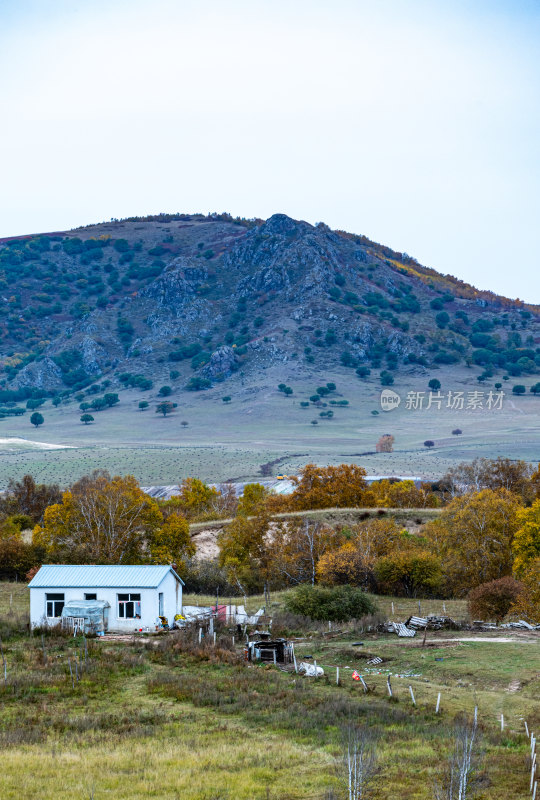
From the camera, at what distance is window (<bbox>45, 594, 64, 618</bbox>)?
3831cm

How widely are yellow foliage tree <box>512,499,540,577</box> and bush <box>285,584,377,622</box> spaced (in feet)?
27.5

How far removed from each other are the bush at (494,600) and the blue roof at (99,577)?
15.2 metres

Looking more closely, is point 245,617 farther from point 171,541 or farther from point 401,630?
point 171,541

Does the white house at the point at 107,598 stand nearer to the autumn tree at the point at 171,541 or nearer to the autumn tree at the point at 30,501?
the autumn tree at the point at 171,541

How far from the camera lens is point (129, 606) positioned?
38000 mm

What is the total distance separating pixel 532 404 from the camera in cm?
19400

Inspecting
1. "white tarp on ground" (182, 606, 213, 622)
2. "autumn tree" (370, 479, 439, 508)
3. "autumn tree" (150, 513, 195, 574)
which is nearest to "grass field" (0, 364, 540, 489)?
"autumn tree" (370, 479, 439, 508)

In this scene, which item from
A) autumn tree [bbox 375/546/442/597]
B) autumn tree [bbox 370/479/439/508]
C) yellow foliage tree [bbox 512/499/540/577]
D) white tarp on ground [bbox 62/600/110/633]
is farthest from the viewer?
autumn tree [bbox 370/479/439/508]

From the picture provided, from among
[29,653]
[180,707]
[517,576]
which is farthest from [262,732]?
[517,576]

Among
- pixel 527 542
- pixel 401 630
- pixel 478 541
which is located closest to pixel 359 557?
pixel 478 541

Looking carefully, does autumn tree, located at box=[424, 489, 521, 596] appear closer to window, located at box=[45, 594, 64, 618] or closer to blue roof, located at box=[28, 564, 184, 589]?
blue roof, located at box=[28, 564, 184, 589]

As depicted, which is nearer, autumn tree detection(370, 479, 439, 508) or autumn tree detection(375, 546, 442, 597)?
autumn tree detection(375, 546, 442, 597)

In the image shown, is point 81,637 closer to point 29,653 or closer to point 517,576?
point 29,653

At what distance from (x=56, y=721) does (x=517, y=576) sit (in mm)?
30220
